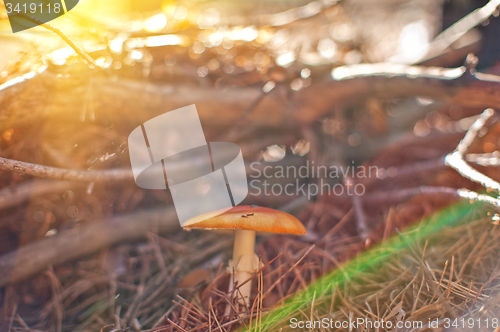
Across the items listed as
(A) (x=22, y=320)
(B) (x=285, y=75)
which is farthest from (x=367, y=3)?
(A) (x=22, y=320)

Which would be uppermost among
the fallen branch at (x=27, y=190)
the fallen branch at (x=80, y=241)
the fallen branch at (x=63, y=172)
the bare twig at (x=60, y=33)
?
the bare twig at (x=60, y=33)

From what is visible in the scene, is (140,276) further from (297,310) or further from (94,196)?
(297,310)

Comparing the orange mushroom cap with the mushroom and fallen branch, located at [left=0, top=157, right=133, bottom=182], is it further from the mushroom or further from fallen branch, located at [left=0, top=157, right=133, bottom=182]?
fallen branch, located at [left=0, top=157, right=133, bottom=182]

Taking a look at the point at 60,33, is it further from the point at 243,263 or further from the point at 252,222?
the point at 243,263

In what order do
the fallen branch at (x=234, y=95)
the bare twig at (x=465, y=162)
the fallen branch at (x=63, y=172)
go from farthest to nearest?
1. the fallen branch at (x=234, y=95)
2. the bare twig at (x=465, y=162)
3. the fallen branch at (x=63, y=172)

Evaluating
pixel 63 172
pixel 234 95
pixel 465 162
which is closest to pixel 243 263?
pixel 63 172

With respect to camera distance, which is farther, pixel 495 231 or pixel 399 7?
pixel 399 7

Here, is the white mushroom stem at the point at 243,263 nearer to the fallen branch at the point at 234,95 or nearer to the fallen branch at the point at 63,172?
the fallen branch at the point at 63,172

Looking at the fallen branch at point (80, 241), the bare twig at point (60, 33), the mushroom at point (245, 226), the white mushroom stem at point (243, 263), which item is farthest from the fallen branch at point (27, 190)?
the white mushroom stem at point (243, 263)
